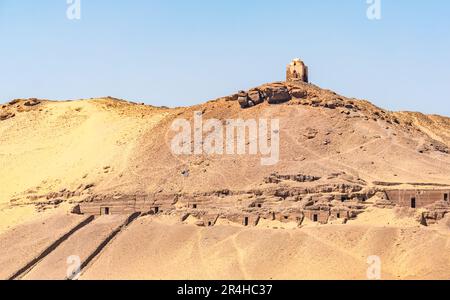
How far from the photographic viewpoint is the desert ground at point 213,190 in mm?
46000

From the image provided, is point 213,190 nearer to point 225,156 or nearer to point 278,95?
point 225,156

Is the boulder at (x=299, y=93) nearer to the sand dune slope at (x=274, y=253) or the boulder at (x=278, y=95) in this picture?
the boulder at (x=278, y=95)

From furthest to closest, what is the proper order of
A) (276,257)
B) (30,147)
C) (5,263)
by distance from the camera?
(30,147), (5,263), (276,257)

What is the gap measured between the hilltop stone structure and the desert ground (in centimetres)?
135

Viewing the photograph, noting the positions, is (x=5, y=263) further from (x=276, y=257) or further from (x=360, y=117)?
(x=360, y=117)

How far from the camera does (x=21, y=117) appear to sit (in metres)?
73.2

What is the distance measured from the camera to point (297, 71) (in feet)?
199

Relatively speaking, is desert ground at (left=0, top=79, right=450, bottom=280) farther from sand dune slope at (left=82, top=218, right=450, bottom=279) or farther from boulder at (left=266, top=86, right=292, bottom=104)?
boulder at (left=266, top=86, right=292, bottom=104)

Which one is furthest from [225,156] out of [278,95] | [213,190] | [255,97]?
[278,95]

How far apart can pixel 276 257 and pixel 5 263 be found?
39.0 ft

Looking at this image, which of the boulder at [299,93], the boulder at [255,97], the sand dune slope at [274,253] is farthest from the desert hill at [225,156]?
the sand dune slope at [274,253]

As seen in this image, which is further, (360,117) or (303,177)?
(360,117)

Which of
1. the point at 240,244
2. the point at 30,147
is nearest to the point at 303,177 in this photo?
the point at 240,244
